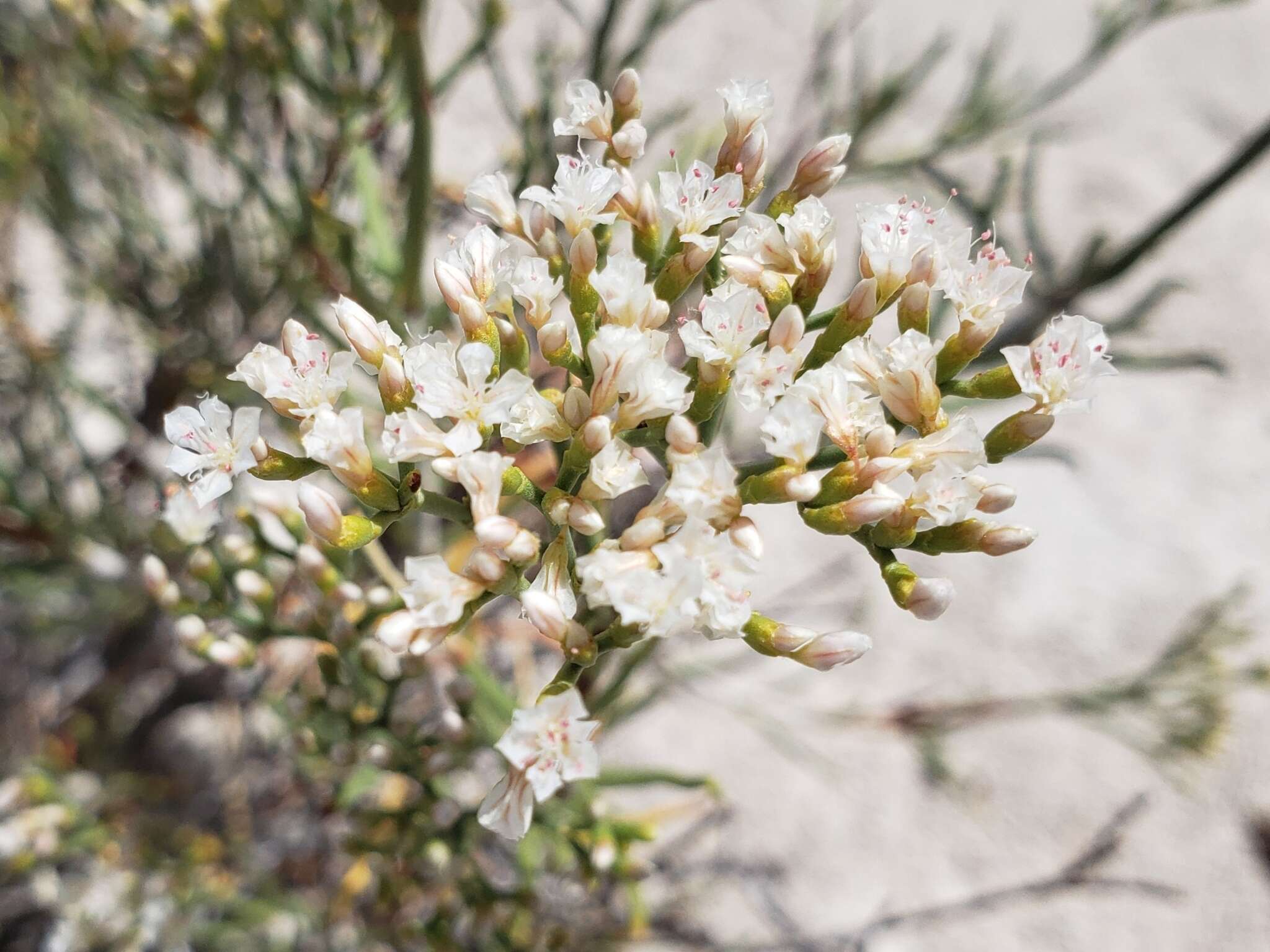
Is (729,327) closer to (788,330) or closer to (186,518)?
(788,330)

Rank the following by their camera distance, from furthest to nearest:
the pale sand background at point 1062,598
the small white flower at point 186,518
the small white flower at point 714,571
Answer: the pale sand background at point 1062,598 < the small white flower at point 186,518 < the small white flower at point 714,571

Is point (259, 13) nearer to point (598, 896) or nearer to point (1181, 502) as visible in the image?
point (598, 896)

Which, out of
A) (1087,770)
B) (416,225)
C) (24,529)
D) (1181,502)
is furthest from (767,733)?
(1181,502)

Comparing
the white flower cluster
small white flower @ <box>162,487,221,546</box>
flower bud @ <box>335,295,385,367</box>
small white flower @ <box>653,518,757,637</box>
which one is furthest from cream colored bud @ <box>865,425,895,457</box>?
small white flower @ <box>162,487,221,546</box>

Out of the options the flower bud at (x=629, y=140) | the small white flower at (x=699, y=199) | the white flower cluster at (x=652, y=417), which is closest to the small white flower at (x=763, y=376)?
the white flower cluster at (x=652, y=417)

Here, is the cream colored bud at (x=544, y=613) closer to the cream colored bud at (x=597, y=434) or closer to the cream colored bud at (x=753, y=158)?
the cream colored bud at (x=597, y=434)
